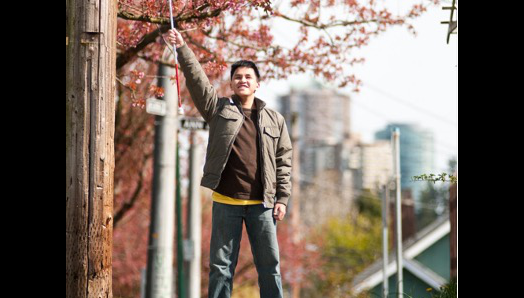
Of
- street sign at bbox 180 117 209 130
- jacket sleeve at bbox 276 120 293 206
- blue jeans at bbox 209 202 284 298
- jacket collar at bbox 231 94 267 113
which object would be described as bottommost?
blue jeans at bbox 209 202 284 298

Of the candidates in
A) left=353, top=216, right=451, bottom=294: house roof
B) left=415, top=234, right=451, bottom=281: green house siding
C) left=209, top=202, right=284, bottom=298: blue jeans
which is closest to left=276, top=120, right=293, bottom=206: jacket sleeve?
left=209, top=202, right=284, bottom=298: blue jeans

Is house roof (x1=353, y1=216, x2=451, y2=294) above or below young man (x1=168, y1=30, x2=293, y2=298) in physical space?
below

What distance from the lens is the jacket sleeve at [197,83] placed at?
531 centimetres

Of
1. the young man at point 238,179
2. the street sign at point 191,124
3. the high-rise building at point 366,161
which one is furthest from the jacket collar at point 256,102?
the high-rise building at point 366,161

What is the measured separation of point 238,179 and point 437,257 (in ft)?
83.0

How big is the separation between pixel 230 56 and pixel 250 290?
67.7 ft

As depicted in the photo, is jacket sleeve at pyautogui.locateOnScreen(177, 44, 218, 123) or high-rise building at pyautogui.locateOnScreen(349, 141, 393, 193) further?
high-rise building at pyautogui.locateOnScreen(349, 141, 393, 193)

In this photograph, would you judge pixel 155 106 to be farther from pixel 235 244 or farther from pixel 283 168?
pixel 235 244

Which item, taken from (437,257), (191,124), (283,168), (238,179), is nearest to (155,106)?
(191,124)

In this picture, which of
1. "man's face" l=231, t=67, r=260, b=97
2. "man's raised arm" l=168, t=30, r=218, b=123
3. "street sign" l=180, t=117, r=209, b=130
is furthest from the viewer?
"street sign" l=180, t=117, r=209, b=130

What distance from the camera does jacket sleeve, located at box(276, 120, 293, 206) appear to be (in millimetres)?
5555

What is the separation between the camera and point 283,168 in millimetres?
5609

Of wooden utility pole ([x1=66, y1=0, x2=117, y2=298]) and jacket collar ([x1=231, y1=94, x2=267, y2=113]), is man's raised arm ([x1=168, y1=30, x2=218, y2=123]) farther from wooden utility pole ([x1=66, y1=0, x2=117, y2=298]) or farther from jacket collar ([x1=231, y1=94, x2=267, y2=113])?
wooden utility pole ([x1=66, y1=0, x2=117, y2=298])
